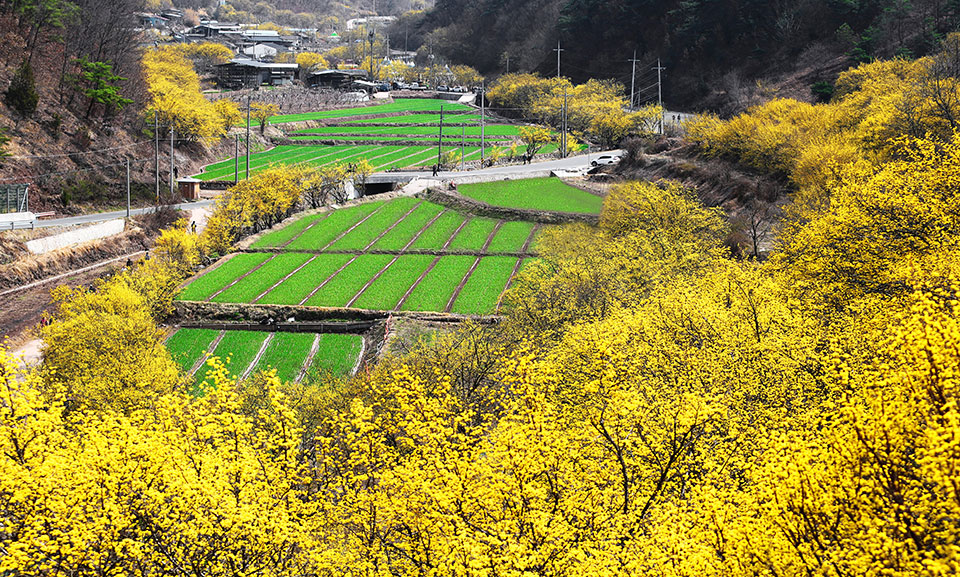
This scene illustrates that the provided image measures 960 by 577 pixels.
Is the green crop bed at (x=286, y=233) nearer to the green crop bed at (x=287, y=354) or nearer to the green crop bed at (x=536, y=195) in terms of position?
the green crop bed at (x=536, y=195)

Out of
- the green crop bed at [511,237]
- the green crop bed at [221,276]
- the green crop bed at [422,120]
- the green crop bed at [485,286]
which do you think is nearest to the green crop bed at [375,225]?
the green crop bed at [221,276]

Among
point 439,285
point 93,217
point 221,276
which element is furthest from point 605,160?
point 93,217

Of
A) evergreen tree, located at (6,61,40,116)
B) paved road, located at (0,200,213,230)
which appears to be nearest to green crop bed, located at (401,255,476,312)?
paved road, located at (0,200,213,230)

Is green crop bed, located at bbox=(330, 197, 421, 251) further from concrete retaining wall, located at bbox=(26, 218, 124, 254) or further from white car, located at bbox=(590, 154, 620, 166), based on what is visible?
white car, located at bbox=(590, 154, 620, 166)

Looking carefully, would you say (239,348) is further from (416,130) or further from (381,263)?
(416,130)

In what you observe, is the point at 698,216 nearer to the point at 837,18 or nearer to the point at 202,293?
the point at 202,293
